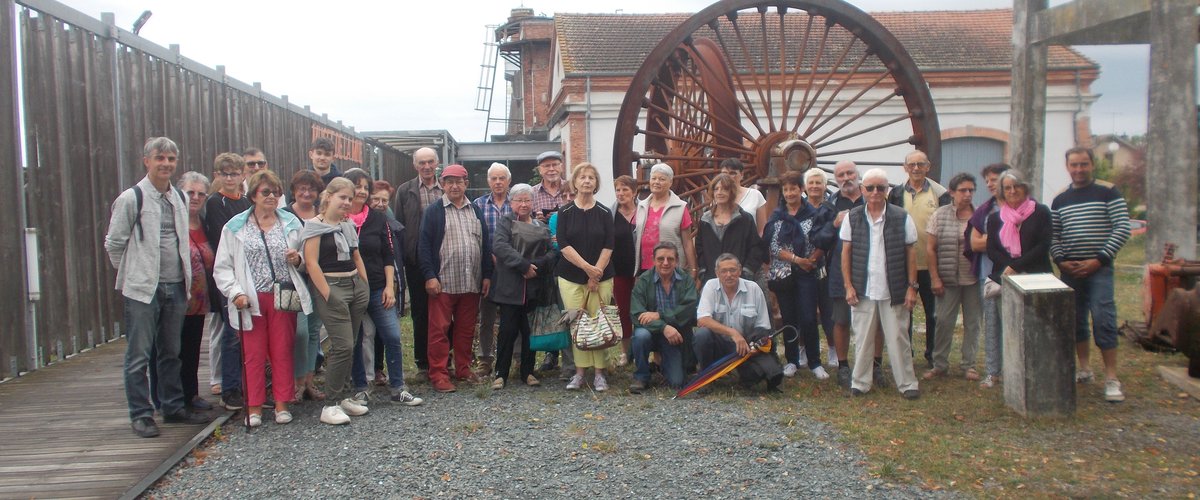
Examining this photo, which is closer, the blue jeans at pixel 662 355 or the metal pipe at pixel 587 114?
the blue jeans at pixel 662 355

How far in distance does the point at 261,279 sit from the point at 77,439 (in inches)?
49.5

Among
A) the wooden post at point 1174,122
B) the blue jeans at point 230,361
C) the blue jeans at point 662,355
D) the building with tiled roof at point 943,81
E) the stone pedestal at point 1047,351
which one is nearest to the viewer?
the stone pedestal at point 1047,351

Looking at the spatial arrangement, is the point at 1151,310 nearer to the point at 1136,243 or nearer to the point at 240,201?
the point at 240,201

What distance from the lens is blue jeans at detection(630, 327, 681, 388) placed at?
6082mm

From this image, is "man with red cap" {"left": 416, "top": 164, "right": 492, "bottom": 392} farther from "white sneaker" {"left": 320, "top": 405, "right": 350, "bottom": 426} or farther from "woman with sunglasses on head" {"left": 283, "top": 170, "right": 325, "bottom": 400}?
"white sneaker" {"left": 320, "top": 405, "right": 350, "bottom": 426}

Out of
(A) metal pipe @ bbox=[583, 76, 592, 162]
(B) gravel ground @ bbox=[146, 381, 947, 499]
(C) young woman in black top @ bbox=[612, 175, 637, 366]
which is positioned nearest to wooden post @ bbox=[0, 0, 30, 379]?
(B) gravel ground @ bbox=[146, 381, 947, 499]

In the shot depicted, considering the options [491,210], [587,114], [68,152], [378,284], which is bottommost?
[378,284]

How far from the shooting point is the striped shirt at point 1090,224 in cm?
559

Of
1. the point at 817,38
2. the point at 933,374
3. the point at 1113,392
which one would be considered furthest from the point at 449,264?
the point at 817,38

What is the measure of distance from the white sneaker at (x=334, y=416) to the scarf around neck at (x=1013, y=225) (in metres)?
4.24

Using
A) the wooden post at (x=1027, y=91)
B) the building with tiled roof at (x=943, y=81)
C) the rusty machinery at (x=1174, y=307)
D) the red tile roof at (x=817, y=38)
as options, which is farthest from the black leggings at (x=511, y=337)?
the red tile roof at (x=817, y=38)

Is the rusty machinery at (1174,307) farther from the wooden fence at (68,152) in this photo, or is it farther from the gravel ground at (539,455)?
the wooden fence at (68,152)

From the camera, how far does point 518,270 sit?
6.16m

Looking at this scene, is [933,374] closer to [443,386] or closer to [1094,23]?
[443,386]
